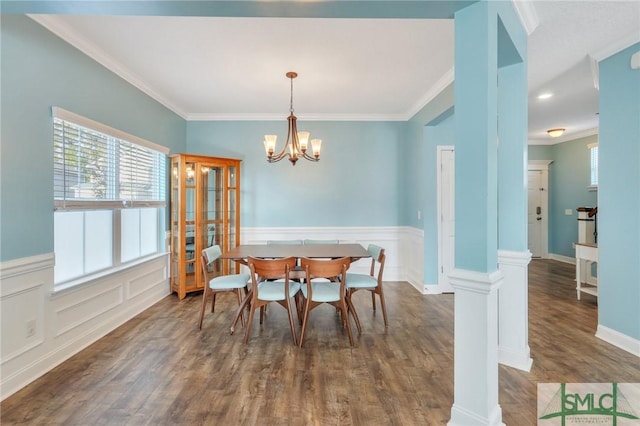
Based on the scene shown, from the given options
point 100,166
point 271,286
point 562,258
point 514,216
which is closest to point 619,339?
point 514,216

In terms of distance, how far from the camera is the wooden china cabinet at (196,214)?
4.00 meters

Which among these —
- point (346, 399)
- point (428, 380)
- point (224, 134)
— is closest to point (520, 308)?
point (428, 380)

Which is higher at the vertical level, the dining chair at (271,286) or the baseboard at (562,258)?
the dining chair at (271,286)

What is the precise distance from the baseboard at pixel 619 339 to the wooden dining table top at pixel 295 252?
2.22 m

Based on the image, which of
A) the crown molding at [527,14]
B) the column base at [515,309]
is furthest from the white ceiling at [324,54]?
the column base at [515,309]

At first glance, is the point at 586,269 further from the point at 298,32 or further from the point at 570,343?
the point at 298,32

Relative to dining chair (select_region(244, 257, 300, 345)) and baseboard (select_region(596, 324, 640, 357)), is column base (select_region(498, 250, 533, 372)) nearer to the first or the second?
baseboard (select_region(596, 324, 640, 357))

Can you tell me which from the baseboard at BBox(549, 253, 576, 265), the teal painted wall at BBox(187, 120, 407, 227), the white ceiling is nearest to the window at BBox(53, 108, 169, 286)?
the white ceiling

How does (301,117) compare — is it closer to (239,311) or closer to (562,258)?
(239,311)

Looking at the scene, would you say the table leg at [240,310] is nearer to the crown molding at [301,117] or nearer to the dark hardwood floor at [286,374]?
the dark hardwood floor at [286,374]

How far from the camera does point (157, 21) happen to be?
2.31 m

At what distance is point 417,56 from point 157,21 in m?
2.25

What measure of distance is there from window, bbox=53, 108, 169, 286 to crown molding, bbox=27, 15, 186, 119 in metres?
0.61

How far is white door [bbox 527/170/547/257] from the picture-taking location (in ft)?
22.1
